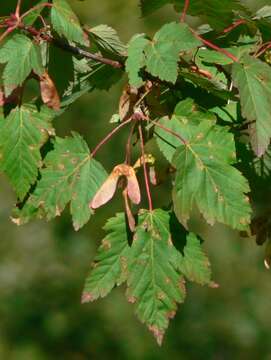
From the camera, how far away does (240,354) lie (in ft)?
15.2

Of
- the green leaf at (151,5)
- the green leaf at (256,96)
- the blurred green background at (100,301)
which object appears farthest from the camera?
the blurred green background at (100,301)

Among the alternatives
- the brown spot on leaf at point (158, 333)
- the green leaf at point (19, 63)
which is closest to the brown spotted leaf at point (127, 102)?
the green leaf at point (19, 63)

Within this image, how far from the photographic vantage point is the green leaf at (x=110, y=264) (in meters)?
1.57

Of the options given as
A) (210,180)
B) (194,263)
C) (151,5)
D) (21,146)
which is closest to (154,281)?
(194,263)

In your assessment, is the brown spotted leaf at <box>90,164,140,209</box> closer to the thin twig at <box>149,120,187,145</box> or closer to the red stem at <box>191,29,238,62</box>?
the thin twig at <box>149,120,187,145</box>

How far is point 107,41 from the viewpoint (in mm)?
1774

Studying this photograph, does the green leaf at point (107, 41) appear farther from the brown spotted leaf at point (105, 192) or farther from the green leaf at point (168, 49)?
the brown spotted leaf at point (105, 192)

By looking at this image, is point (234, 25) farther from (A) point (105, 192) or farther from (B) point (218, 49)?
(A) point (105, 192)

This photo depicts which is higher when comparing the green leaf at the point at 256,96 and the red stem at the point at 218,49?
the red stem at the point at 218,49

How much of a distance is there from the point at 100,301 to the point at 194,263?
3364 mm

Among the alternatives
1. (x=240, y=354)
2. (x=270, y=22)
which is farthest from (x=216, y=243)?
(x=270, y=22)

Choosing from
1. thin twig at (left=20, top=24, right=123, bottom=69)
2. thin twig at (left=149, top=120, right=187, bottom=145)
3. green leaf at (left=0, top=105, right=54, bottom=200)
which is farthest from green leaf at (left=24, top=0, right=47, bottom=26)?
thin twig at (left=149, top=120, right=187, bottom=145)

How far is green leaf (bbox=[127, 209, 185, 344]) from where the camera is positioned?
156 cm

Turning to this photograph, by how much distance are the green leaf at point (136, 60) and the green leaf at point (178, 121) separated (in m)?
0.09
